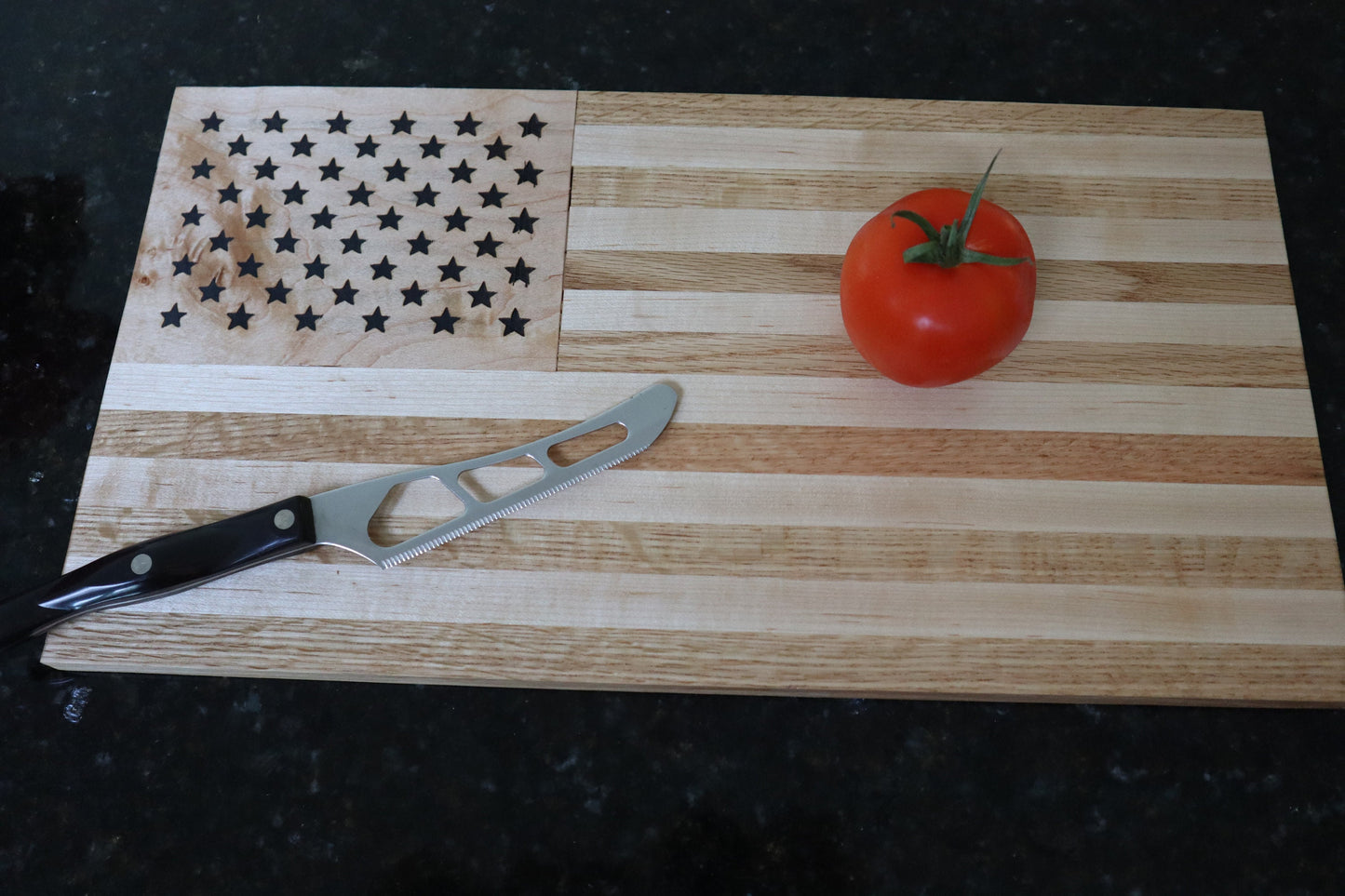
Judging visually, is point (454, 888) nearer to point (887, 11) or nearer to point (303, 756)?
point (303, 756)

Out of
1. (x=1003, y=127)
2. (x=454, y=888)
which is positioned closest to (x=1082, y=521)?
(x=1003, y=127)

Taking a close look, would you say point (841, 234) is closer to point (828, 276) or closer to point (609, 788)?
point (828, 276)

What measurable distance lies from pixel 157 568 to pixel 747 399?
0.53 metres

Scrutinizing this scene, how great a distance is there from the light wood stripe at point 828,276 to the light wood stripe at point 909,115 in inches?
6.1

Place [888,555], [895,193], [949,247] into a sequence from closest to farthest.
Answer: [949,247] < [888,555] < [895,193]

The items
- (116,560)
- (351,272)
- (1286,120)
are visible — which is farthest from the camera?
(1286,120)

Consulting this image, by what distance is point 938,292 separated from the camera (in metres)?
0.69

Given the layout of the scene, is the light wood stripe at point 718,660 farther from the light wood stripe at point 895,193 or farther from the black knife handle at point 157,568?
the light wood stripe at point 895,193

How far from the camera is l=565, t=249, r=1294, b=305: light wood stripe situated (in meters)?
0.85

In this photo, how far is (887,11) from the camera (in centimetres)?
112

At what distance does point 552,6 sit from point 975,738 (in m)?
0.98

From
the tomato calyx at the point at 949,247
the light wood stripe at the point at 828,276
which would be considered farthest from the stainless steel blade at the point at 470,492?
the tomato calyx at the point at 949,247

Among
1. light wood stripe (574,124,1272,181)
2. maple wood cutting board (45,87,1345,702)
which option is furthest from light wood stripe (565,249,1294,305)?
light wood stripe (574,124,1272,181)

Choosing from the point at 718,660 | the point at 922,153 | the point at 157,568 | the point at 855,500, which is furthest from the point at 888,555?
the point at 157,568
